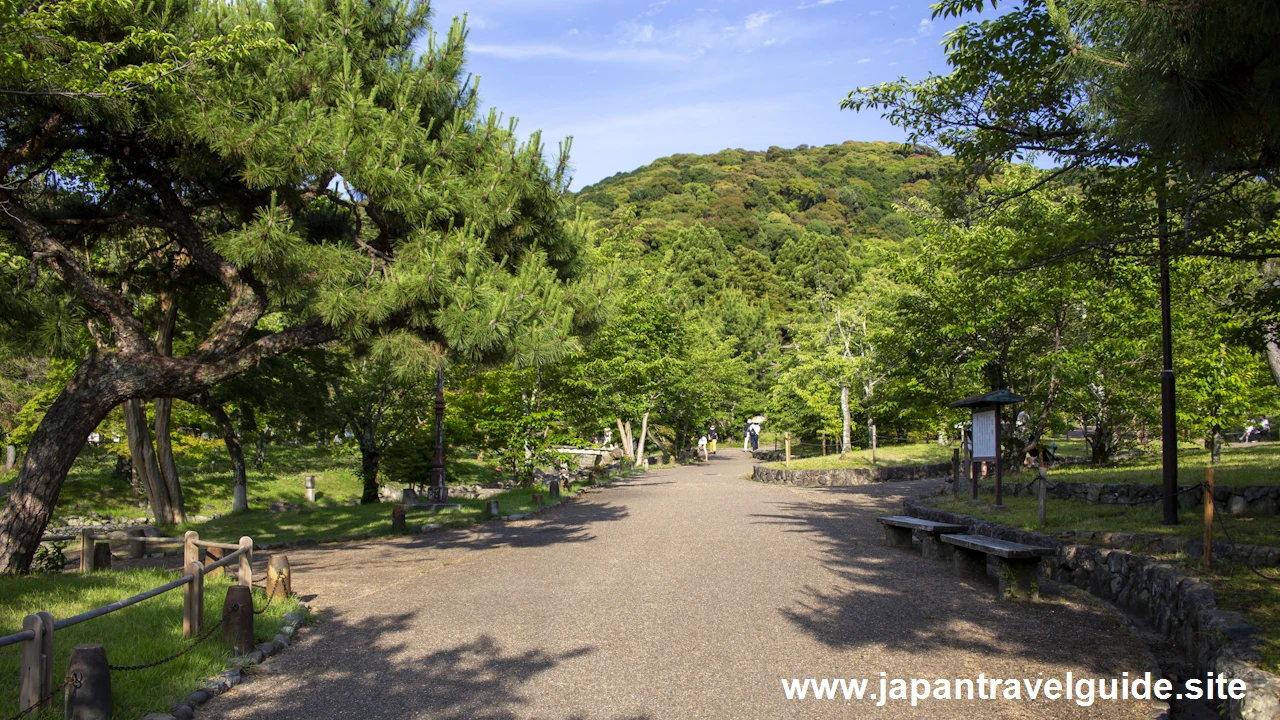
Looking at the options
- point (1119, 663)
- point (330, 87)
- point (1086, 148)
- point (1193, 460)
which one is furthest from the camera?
point (1193, 460)

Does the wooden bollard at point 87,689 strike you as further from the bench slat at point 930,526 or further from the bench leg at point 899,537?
the bench leg at point 899,537

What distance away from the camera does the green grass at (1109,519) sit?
910cm

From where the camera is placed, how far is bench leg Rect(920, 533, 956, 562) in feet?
37.7

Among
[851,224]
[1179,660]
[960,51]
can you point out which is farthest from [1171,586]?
[851,224]

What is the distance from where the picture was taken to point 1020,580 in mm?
8453

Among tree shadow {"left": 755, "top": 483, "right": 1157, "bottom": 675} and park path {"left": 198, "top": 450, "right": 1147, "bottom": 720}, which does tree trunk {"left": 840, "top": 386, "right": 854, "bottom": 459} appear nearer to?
park path {"left": 198, "top": 450, "right": 1147, "bottom": 720}

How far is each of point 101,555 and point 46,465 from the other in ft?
5.25

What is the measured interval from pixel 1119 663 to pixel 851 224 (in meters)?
110

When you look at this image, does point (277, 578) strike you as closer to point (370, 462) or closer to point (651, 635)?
point (651, 635)

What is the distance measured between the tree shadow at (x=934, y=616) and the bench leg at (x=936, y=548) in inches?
8.6

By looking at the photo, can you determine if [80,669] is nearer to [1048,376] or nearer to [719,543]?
[719,543]

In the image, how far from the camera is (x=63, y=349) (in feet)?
36.7

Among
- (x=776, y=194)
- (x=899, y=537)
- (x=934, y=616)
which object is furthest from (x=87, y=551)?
(x=776, y=194)

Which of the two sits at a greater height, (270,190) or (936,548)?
(270,190)
